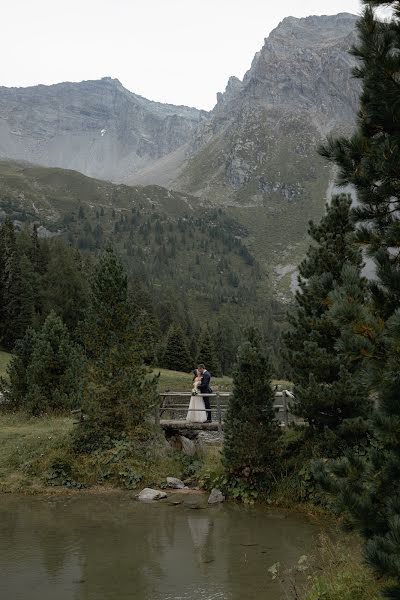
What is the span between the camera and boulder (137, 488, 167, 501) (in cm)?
1913

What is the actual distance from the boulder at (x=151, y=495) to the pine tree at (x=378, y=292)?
44.0ft

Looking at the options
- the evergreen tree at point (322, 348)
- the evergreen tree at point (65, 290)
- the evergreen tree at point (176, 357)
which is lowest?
the evergreen tree at point (176, 357)

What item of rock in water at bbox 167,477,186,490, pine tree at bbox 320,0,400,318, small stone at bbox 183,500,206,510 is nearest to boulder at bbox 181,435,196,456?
rock in water at bbox 167,477,186,490

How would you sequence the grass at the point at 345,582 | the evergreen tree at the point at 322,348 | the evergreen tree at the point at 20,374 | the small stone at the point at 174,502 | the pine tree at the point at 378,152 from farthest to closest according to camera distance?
the evergreen tree at the point at 20,374, the small stone at the point at 174,502, the evergreen tree at the point at 322,348, the grass at the point at 345,582, the pine tree at the point at 378,152

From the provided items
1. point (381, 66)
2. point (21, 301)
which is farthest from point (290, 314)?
point (21, 301)

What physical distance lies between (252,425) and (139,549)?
6.17 m

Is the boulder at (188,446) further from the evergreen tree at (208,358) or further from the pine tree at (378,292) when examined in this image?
the evergreen tree at (208,358)

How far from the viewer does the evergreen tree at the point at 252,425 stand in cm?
1859

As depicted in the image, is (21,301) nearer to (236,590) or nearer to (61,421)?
(61,421)

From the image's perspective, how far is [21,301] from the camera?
68188 millimetres

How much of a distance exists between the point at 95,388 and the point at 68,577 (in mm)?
9993

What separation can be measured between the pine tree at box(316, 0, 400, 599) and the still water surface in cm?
555

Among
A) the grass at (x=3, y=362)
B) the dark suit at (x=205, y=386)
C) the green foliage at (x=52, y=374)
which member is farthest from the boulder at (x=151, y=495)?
the grass at (x=3, y=362)

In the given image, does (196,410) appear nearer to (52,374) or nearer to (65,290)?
(52,374)
